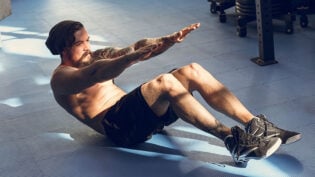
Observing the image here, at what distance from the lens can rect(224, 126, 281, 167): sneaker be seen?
7.13ft

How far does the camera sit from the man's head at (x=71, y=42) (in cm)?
236

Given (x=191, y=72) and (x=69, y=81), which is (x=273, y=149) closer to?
(x=191, y=72)

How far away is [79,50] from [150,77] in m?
1.31

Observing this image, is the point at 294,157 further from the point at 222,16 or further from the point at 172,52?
the point at 222,16

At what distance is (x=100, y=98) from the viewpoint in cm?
257

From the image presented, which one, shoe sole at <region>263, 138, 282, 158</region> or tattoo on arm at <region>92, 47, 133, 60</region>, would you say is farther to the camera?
tattoo on arm at <region>92, 47, 133, 60</region>

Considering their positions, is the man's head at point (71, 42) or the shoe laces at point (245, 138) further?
the man's head at point (71, 42)

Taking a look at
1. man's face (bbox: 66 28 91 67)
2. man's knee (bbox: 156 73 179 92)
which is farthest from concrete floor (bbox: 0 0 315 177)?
man's face (bbox: 66 28 91 67)

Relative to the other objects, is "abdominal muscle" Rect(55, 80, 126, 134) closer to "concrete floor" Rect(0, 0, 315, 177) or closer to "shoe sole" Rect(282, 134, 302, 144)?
"concrete floor" Rect(0, 0, 315, 177)

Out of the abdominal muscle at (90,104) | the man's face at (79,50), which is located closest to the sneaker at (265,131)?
the abdominal muscle at (90,104)

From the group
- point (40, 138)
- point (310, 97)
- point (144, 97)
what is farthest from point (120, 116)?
point (310, 97)

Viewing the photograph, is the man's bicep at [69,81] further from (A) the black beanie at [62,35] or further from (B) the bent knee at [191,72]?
(B) the bent knee at [191,72]

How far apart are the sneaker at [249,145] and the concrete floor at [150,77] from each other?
14 cm

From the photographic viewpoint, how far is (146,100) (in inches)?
92.4
